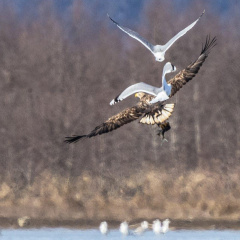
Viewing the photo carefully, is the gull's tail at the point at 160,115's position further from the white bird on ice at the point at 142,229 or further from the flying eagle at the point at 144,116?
the white bird on ice at the point at 142,229

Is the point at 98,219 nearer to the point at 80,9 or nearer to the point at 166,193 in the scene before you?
the point at 166,193

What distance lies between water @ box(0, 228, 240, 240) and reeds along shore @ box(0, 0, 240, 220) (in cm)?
136

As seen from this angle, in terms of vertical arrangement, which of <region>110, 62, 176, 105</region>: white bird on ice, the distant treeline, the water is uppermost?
the distant treeline

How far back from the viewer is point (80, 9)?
46.1 feet

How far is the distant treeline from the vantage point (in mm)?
13023

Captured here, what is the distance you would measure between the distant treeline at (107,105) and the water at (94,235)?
83.3 inches

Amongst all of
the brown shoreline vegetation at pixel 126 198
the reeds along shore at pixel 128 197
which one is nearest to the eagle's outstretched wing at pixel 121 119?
the brown shoreline vegetation at pixel 126 198

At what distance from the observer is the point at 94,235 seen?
33.8 feet

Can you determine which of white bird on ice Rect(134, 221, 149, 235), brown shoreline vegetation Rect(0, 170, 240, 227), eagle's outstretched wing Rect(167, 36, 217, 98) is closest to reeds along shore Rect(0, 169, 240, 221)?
brown shoreline vegetation Rect(0, 170, 240, 227)

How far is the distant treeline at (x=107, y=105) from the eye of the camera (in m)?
13.0

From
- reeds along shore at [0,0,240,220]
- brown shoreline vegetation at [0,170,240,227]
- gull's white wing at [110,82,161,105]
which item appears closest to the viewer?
gull's white wing at [110,82,161,105]

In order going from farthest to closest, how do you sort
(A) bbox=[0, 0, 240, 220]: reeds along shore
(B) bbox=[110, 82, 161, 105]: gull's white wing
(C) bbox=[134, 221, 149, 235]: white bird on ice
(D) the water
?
(A) bbox=[0, 0, 240, 220]: reeds along shore < (C) bbox=[134, 221, 149, 235]: white bird on ice < (D) the water < (B) bbox=[110, 82, 161, 105]: gull's white wing

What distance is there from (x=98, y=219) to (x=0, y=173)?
6.27 ft

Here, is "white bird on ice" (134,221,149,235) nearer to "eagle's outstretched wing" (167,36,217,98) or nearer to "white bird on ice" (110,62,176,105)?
"eagle's outstretched wing" (167,36,217,98)
